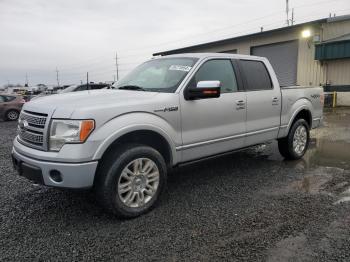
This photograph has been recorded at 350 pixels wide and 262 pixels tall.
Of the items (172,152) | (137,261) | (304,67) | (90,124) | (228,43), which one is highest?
(228,43)

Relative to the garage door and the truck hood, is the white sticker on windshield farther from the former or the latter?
the garage door

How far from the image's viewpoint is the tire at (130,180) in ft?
11.6

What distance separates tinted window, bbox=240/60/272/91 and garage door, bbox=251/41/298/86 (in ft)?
46.9

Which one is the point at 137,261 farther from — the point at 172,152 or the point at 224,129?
the point at 224,129

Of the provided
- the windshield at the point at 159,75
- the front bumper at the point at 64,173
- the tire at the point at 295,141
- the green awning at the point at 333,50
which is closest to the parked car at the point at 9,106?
the windshield at the point at 159,75

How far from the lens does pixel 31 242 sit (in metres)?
3.25

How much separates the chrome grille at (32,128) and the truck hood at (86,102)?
71mm

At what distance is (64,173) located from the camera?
3.34m

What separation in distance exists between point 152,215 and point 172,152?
80 centimetres

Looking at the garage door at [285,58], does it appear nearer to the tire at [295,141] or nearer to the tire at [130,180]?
the tire at [295,141]

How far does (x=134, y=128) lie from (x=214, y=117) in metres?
1.33

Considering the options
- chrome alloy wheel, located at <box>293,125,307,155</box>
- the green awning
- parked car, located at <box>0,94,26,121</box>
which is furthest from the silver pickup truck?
parked car, located at <box>0,94,26,121</box>

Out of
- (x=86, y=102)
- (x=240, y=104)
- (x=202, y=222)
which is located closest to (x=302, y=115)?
(x=240, y=104)

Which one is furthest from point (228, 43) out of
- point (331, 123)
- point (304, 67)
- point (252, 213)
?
point (252, 213)
